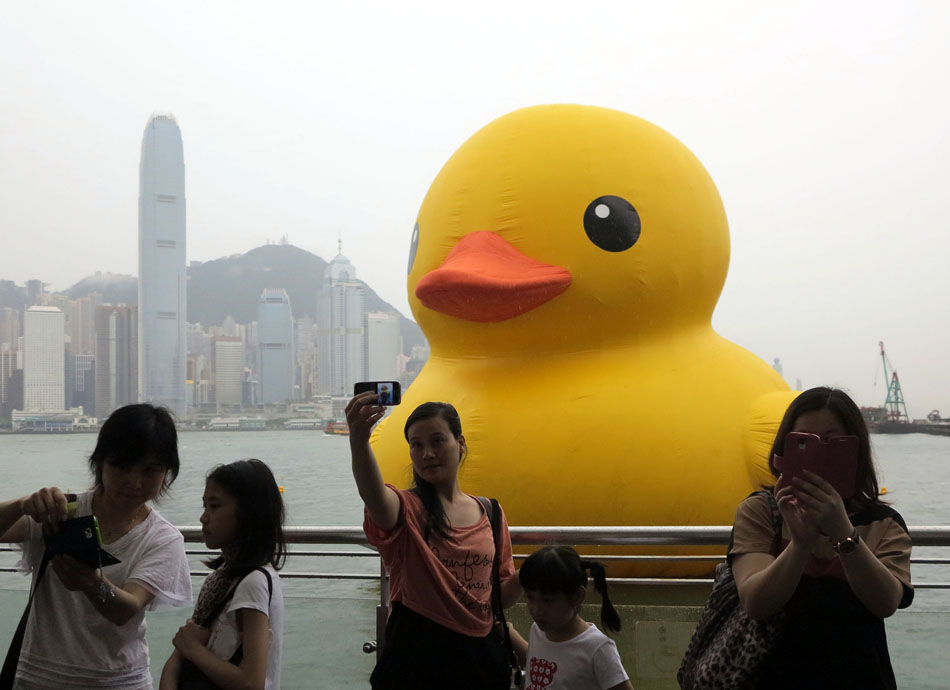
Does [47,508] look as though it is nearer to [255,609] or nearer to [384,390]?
[255,609]

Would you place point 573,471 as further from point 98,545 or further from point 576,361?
point 98,545

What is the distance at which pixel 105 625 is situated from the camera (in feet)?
6.02

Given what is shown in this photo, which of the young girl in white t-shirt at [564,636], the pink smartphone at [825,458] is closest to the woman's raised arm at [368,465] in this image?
the young girl in white t-shirt at [564,636]

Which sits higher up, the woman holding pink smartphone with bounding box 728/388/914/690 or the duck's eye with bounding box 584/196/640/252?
the duck's eye with bounding box 584/196/640/252

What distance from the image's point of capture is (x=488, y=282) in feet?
15.1

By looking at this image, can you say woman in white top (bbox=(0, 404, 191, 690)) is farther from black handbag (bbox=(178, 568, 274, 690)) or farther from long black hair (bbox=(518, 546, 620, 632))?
long black hair (bbox=(518, 546, 620, 632))

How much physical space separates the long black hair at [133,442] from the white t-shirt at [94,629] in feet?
0.48

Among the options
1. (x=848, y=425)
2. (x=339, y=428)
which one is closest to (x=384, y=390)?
(x=848, y=425)

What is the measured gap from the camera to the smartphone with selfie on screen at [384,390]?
1809 millimetres

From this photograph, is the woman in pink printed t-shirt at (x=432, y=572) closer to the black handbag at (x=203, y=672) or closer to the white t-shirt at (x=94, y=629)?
the black handbag at (x=203, y=672)

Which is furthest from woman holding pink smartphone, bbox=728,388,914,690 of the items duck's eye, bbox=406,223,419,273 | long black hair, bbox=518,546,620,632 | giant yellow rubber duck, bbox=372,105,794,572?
duck's eye, bbox=406,223,419,273

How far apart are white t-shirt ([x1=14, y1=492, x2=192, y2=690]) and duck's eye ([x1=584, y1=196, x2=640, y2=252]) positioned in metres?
3.39

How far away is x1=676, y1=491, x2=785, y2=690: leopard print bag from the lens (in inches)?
60.2

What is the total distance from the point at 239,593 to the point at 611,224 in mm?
3503
